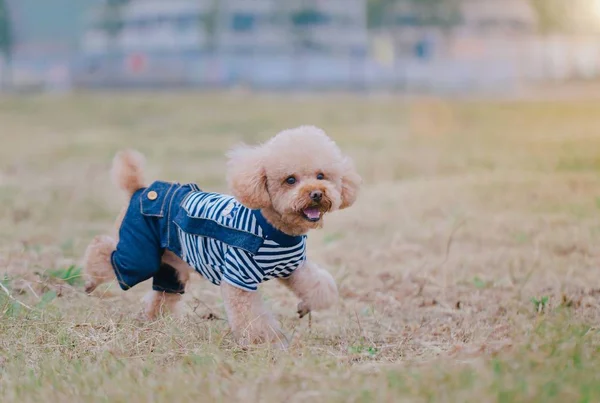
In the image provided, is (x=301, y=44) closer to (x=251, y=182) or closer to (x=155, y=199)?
(x=155, y=199)

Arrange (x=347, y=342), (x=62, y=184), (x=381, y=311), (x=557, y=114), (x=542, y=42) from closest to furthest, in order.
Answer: (x=347, y=342)
(x=381, y=311)
(x=62, y=184)
(x=557, y=114)
(x=542, y=42)

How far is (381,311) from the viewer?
4945mm

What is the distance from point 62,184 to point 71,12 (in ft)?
160

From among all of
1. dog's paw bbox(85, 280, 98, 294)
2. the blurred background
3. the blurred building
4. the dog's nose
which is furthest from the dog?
the blurred building

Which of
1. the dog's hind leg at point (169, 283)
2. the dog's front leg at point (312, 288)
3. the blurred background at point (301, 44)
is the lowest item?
the blurred background at point (301, 44)

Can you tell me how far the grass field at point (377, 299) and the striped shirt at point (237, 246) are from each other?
0.29 meters

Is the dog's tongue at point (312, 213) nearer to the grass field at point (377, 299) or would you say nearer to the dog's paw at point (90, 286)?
the grass field at point (377, 299)

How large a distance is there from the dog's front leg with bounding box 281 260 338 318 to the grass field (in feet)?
0.59

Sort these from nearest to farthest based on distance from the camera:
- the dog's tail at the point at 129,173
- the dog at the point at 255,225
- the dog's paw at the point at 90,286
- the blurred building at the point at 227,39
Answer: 1. the dog at the point at 255,225
2. the dog's paw at the point at 90,286
3. the dog's tail at the point at 129,173
4. the blurred building at the point at 227,39

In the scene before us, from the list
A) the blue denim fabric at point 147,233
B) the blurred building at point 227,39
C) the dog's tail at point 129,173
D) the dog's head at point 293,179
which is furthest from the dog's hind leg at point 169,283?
the blurred building at point 227,39

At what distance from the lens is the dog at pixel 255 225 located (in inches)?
159

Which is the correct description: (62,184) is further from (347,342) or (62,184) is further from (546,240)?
(347,342)

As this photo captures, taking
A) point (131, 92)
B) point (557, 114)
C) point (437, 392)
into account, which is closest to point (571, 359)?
point (437, 392)

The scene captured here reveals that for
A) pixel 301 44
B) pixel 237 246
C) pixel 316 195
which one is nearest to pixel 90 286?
pixel 237 246
